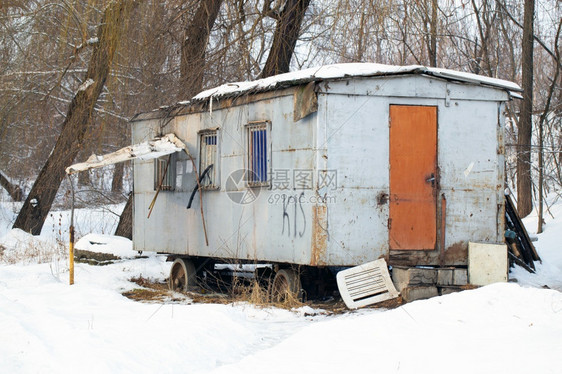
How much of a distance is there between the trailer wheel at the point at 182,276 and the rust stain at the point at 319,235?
12.8 ft

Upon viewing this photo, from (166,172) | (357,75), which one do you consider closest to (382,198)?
(357,75)

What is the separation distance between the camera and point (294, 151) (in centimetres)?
1052

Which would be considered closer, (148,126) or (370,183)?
(370,183)

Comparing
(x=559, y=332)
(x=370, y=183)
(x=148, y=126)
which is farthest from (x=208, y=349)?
(x=148, y=126)

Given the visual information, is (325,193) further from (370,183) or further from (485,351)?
(485,351)

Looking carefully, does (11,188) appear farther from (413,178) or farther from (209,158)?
(413,178)

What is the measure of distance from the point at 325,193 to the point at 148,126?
551 centimetres

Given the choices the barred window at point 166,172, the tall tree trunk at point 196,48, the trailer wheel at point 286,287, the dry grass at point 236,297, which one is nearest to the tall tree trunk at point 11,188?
the tall tree trunk at point 196,48

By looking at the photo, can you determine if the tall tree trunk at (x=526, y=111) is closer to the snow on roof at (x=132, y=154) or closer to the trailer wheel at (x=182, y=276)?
the trailer wheel at (x=182, y=276)

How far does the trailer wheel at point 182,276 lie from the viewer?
13344 millimetres

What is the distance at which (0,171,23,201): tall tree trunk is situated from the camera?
87.2 ft

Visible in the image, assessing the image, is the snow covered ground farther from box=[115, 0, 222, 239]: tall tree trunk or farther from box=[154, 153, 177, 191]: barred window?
box=[115, 0, 222, 239]: tall tree trunk

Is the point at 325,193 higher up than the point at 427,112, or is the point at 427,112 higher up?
the point at 427,112

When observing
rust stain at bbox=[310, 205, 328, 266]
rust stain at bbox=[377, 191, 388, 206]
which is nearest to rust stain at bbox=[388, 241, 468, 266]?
rust stain at bbox=[377, 191, 388, 206]
